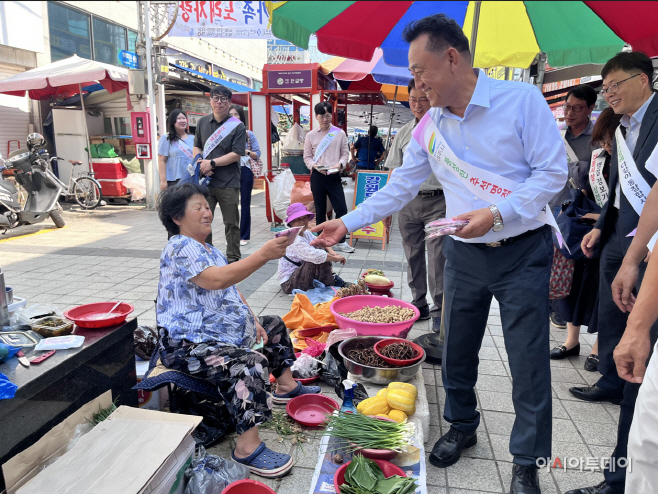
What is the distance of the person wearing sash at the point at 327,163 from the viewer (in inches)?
297

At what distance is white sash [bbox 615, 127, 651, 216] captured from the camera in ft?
7.85

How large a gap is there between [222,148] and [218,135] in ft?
0.60

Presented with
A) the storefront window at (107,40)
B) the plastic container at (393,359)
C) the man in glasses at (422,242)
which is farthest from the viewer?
the storefront window at (107,40)

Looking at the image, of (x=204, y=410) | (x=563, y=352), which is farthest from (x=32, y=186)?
(x=563, y=352)

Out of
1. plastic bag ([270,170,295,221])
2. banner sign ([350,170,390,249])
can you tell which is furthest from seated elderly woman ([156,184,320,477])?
plastic bag ([270,170,295,221])

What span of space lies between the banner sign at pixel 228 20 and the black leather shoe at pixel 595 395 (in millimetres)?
8832

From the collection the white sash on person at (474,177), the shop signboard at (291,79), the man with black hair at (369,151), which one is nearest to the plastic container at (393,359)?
the white sash on person at (474,177)

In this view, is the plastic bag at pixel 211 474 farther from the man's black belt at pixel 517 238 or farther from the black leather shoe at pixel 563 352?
the black leather shoe at pixel 563 352

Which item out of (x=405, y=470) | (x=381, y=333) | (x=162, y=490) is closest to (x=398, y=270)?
(x=381, y=333)

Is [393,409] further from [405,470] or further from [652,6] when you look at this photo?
[652,6]

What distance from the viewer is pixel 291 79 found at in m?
9.54

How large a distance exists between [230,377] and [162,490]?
0.61 meters

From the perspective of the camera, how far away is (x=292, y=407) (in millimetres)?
2900

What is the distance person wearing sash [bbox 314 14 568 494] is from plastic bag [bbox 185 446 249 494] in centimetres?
137
